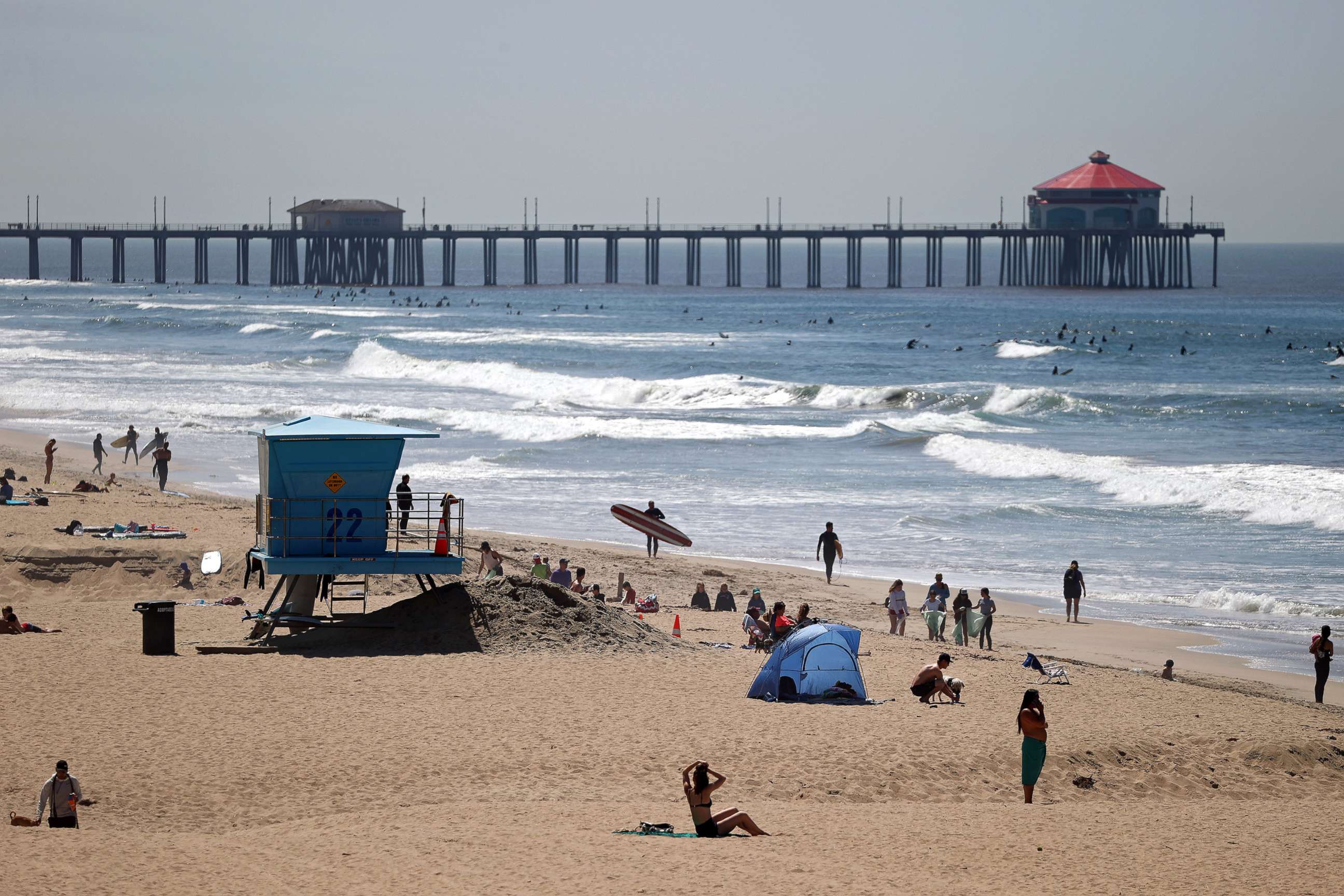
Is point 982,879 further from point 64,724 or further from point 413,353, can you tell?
point 413,353

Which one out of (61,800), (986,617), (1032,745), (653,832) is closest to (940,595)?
(986,617)

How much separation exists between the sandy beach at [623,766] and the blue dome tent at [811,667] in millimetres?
283

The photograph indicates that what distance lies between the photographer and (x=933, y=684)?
13414mm

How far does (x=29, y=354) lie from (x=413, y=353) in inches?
537

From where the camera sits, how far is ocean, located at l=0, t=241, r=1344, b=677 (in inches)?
859

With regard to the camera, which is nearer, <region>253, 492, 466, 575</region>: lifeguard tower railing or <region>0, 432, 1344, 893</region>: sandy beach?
<region>0, 432, 1344, 893</region>: sandy beach

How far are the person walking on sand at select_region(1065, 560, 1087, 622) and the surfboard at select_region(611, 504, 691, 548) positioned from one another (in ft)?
18.3

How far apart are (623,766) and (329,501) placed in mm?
5013

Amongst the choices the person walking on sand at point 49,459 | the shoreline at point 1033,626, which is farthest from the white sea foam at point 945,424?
the person walking on sand at point 49,459

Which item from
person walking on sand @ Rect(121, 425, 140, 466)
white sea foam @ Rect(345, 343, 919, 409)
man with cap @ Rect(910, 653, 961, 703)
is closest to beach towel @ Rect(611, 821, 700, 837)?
man with cap @ Rect(910, 653, 961, 703)

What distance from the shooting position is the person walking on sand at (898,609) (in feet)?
54.6

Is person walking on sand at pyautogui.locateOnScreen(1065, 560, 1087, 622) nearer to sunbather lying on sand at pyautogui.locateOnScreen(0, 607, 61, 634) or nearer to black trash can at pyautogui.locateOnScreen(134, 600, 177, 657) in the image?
black trash can at pyautogui.locateOnScreen(134, 600, 177, 657)

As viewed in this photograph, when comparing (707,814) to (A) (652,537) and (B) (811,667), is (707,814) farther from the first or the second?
(A) (652,537)

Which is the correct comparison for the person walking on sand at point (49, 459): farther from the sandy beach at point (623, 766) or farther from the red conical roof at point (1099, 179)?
the red conical roof at point (1099, 179)
